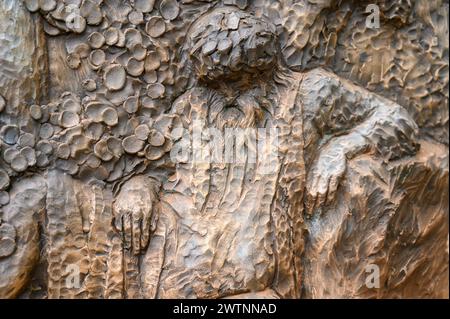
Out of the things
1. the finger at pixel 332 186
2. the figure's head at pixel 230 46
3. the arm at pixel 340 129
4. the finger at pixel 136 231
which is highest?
the figure's head at pixel 230 46

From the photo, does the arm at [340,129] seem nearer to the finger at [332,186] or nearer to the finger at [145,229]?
the finger at [332,186]

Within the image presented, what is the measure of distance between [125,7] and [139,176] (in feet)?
1.36

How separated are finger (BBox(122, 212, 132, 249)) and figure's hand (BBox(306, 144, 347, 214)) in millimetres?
448

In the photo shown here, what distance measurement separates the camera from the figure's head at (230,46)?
1986 mm

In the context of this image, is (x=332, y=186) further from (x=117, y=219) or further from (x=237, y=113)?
(x=117, y=219)

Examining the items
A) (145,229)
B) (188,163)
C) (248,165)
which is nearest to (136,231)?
(145,229)

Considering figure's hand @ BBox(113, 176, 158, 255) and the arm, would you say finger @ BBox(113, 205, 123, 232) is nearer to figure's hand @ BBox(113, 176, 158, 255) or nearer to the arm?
figure's hand @ BBox(113, 176, 158, 255)

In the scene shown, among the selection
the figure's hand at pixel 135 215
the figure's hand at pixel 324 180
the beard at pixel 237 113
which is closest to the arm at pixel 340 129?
the figure's hand at pixel 324 180

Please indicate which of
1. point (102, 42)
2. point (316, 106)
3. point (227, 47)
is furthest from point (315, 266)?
point (102, 42)

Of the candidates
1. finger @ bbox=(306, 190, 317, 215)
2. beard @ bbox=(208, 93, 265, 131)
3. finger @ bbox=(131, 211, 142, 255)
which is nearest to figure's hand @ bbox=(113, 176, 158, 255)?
finger @ bbox=(131, 211, 142, 255)

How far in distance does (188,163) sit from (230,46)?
1.00 ft

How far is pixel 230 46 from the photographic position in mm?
1982

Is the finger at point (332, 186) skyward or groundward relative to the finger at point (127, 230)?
skyward

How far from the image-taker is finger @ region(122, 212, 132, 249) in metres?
2.00
